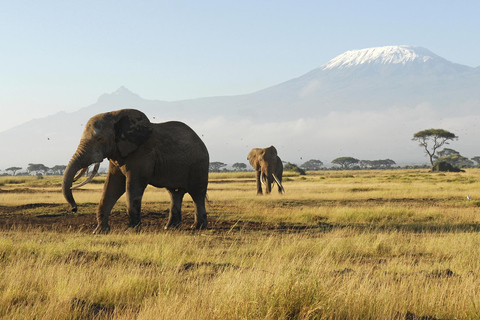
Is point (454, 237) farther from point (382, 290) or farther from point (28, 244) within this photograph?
point (28, 244)

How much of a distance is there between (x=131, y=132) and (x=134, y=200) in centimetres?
182

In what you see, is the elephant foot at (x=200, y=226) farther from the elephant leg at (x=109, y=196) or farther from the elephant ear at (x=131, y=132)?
the elephant ear at (x=131, y=132)

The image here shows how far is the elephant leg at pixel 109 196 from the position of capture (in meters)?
13.5

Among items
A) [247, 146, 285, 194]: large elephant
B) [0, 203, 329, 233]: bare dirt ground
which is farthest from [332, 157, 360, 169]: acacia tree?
[0, 203, 329, 233]: bare dirt ground

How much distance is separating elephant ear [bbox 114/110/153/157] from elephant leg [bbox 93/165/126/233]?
0.98m

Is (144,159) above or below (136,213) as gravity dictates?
above

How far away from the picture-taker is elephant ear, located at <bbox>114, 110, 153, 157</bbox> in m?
13.0

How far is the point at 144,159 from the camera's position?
13.4 meters

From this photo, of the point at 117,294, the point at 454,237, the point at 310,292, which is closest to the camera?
the point at 310,292

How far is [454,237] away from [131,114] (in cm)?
883

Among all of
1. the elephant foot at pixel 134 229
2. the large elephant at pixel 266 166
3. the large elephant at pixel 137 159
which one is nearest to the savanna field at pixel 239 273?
the elephant foot at pixel 134 229

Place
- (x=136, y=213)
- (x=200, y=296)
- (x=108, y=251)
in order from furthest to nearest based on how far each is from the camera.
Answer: (x=136, y=213) → (x=108, y=251) → (x=200, y=296)

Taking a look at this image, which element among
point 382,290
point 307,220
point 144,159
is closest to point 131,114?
point 144,159

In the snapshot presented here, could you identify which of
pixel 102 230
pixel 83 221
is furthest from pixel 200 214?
pixel 83 221
